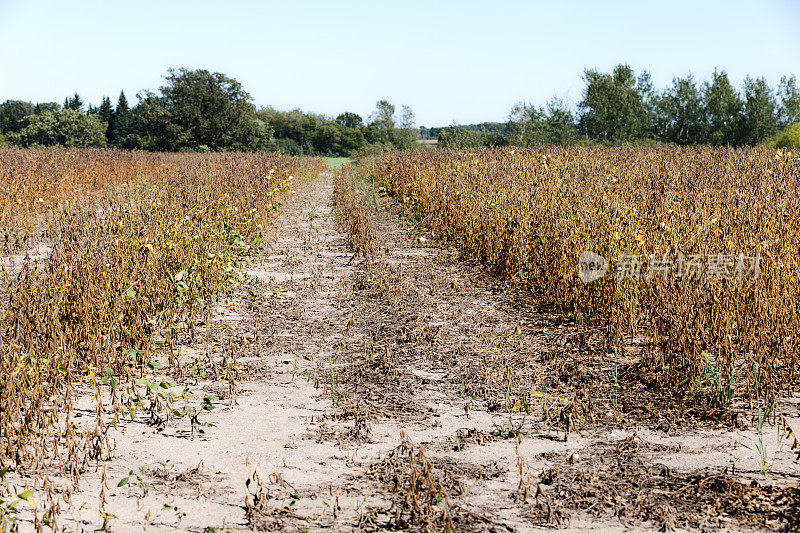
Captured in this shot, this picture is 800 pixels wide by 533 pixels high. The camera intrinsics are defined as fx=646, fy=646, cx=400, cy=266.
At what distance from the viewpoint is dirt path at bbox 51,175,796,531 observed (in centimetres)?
284

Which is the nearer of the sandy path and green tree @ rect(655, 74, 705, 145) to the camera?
the sandy path

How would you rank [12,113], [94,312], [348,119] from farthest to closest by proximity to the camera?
1. [12,113]
2. [348,119]
3. [94,312]

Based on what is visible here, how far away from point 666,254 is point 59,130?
62006mm

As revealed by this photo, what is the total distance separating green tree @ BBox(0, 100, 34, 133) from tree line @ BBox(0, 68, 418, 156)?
277 mm

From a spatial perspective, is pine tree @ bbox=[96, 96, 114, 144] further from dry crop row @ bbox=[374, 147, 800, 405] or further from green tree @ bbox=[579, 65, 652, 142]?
dry crop row @ bbox=[374, 147, 800, 405]

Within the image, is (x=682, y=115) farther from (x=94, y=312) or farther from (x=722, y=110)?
(x=94, y=312)

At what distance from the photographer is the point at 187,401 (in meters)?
4.11

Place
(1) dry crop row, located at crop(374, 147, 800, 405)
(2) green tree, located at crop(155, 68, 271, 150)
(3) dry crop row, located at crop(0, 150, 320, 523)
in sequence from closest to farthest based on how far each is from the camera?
1. (3) dry crop row, located at crop(0, 150, 320, 523)
2. (1) dry crop row, located at crop(374, 147, 800, 405)
3. (2) green tree, located at crop(155, 68, 271, 150)

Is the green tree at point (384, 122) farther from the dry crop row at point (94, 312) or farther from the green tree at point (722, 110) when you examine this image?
the dry crop row at point (94, 312)

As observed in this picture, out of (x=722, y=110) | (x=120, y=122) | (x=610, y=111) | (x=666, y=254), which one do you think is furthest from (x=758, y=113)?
(x=120, y=122)

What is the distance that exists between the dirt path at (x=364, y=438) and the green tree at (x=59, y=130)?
57561 mm

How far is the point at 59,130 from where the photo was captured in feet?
187

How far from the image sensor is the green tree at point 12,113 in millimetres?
78312

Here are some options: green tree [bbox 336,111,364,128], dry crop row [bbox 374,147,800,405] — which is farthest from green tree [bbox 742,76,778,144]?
dry crop row [bbox 374,147,800,405]
